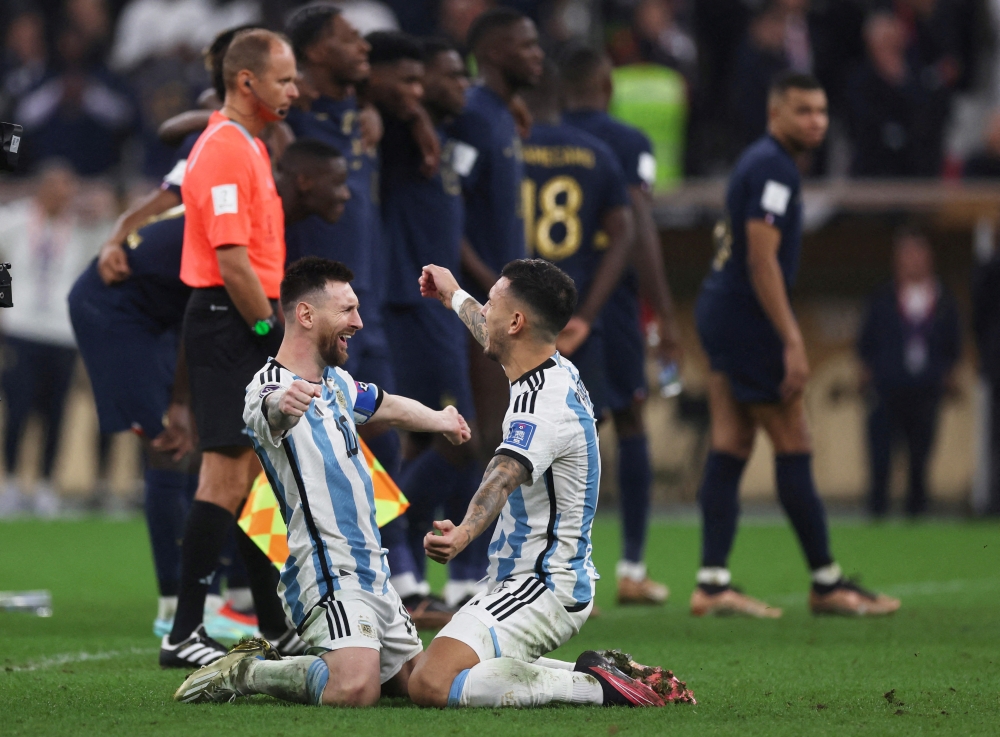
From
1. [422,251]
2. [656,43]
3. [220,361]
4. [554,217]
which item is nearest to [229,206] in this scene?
[220,361]

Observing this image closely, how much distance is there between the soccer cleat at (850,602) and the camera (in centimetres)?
705

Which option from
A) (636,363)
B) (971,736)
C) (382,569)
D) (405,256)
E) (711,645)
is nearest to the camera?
(971,736)

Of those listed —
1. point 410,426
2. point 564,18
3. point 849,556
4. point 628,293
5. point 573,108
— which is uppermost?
point 564,18

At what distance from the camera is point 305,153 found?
595 centimetres

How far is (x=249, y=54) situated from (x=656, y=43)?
9461mm

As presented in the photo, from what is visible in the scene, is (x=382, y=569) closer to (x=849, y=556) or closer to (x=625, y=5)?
(x=849, y=556)

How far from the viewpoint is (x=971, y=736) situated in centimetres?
405

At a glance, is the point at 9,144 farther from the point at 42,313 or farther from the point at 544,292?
the point at 42,313

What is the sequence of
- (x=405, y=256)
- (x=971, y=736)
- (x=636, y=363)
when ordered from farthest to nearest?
(x=636, y=363) → (x=405, y=256) → (x=971, y=736)

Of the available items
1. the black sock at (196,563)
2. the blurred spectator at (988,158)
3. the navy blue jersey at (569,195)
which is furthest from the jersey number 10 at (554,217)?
the blurred spectator at (988,158)

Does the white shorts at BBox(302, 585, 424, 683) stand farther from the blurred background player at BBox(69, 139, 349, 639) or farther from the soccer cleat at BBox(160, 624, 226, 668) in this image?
the blurred background player at BBox(69, 139, 349, 639)

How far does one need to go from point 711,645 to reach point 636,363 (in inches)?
97.2

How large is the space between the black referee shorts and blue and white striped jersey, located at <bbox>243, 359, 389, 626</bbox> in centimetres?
73

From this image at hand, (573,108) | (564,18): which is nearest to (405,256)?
(573,108)
